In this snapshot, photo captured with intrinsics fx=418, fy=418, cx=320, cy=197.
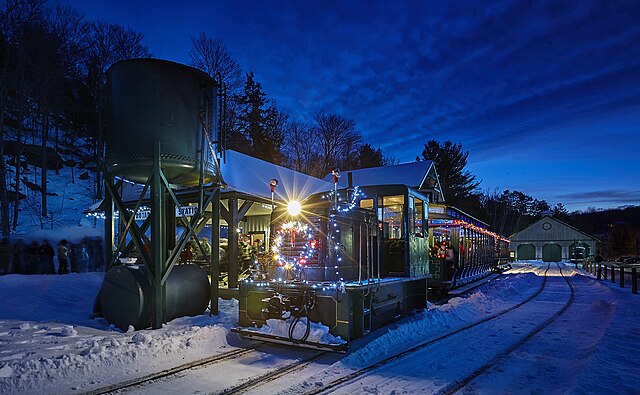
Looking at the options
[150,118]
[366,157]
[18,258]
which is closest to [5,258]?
[18,258]

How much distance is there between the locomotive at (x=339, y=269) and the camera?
739 centimetres

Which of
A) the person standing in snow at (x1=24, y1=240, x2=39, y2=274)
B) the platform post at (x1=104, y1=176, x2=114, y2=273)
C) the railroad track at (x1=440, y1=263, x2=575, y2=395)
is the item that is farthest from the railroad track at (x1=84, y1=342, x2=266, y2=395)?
the person standing in snow at (x1=24, y1=240, x2=39, y2=274)

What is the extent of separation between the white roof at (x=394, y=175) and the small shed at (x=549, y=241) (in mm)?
42502

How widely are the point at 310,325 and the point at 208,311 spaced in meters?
4.35

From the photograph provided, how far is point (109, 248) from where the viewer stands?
33.2 ft

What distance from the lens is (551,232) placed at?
2419 inches

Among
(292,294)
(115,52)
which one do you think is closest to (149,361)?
(292,294)

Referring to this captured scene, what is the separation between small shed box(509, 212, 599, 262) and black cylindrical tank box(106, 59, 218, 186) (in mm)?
62881

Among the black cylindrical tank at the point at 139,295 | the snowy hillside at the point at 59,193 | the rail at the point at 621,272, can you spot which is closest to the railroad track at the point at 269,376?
the black cylindrical tank at the point at 139,295

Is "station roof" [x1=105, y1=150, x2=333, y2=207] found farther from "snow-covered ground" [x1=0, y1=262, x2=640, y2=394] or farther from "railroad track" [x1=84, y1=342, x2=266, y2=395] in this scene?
"railroad track" [x1=84, y1=342, x2=266, y2=395]

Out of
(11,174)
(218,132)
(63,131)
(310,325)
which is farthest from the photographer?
(63,131)

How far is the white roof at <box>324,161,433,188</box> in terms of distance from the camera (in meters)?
26.5

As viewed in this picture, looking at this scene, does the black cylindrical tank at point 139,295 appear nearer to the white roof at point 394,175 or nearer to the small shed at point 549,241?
the white roof at point 394,175

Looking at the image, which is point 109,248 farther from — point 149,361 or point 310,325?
point 310,325
